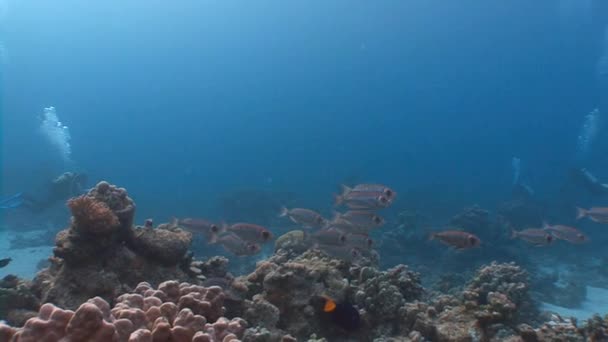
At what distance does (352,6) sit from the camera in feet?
324

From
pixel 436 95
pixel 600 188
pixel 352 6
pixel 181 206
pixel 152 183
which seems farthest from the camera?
pixel 436 95

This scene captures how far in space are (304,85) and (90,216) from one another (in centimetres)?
13988

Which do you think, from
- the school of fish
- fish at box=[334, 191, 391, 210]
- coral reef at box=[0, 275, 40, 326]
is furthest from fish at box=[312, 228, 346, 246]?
coral reef at box=[0, 275, 40, 326]

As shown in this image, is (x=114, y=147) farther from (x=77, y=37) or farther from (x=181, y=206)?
(x=77, y=37)

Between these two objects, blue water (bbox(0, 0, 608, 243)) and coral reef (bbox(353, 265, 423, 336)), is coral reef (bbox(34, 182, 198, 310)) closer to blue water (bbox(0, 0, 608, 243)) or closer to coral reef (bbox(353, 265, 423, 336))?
coral reef (bbox(353, 265, 423, 336))

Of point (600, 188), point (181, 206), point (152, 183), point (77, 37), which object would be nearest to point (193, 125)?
point (77, 37)

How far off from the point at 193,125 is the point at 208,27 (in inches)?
1708

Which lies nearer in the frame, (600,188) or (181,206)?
(600,188)

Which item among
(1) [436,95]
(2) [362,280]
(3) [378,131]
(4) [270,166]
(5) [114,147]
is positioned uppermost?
(1) [436,95]

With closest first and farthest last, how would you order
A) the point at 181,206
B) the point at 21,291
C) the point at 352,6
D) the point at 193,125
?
the point at 21,291 < the point at 181,206 < the point at 352,6 < the point at 193,125

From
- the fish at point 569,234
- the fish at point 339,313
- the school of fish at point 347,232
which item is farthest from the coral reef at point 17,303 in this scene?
the fish at point 569,234

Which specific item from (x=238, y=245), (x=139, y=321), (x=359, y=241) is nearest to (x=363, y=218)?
(x=359, y=241)

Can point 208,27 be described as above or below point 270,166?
above

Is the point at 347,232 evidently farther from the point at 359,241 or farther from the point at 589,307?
the point at 589,307
